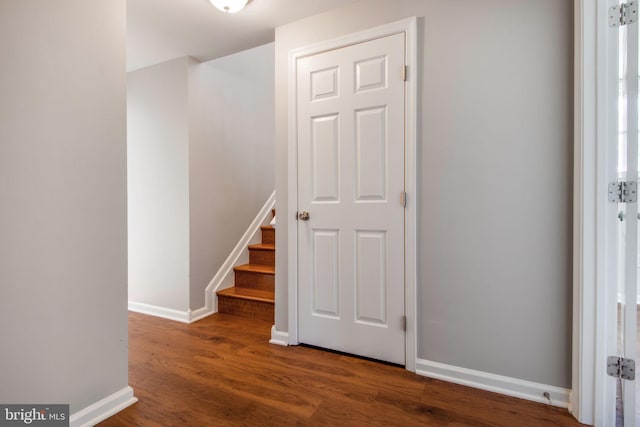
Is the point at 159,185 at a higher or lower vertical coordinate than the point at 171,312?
higher

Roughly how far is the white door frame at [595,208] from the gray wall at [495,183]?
0.12 meters

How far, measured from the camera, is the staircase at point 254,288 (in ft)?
9.81

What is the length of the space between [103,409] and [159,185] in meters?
1.99

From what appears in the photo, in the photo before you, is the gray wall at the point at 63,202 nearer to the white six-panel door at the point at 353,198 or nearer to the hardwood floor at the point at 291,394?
the hardwood floor at the point at 291,394

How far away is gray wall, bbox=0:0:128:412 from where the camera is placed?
52.7 inches

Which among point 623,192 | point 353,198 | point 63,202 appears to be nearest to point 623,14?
point 623,192

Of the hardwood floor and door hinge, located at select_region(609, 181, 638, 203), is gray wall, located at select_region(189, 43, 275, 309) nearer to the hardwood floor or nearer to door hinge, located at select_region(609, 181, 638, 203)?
the hardwood floor

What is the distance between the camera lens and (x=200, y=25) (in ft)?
8.05

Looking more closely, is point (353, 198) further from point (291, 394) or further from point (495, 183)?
point (291, 394)

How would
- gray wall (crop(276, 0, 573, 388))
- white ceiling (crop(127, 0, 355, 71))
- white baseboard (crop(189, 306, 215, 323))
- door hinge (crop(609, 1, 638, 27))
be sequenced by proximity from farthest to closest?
white baseboard (crop(189, 306, 215, 323)), white ceiling (crop(127, 0, 355, 71)), gray wall (crop(276, 0, 573, 388)), door hinge (crop(609, 1, 638, 27))

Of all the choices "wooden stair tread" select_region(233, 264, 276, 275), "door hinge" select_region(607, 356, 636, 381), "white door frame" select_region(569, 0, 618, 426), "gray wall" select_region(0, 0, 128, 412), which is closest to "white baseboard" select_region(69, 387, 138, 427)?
"gray wall" select_region(0, 0, 128, 412)

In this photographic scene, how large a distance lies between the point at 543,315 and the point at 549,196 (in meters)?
0.60

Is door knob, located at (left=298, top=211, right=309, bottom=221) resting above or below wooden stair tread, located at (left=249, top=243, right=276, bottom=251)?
above

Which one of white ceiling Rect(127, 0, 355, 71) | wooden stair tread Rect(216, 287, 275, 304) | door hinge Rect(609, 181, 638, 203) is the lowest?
wooden stair tread Rect(216, 287, 275, 304)
